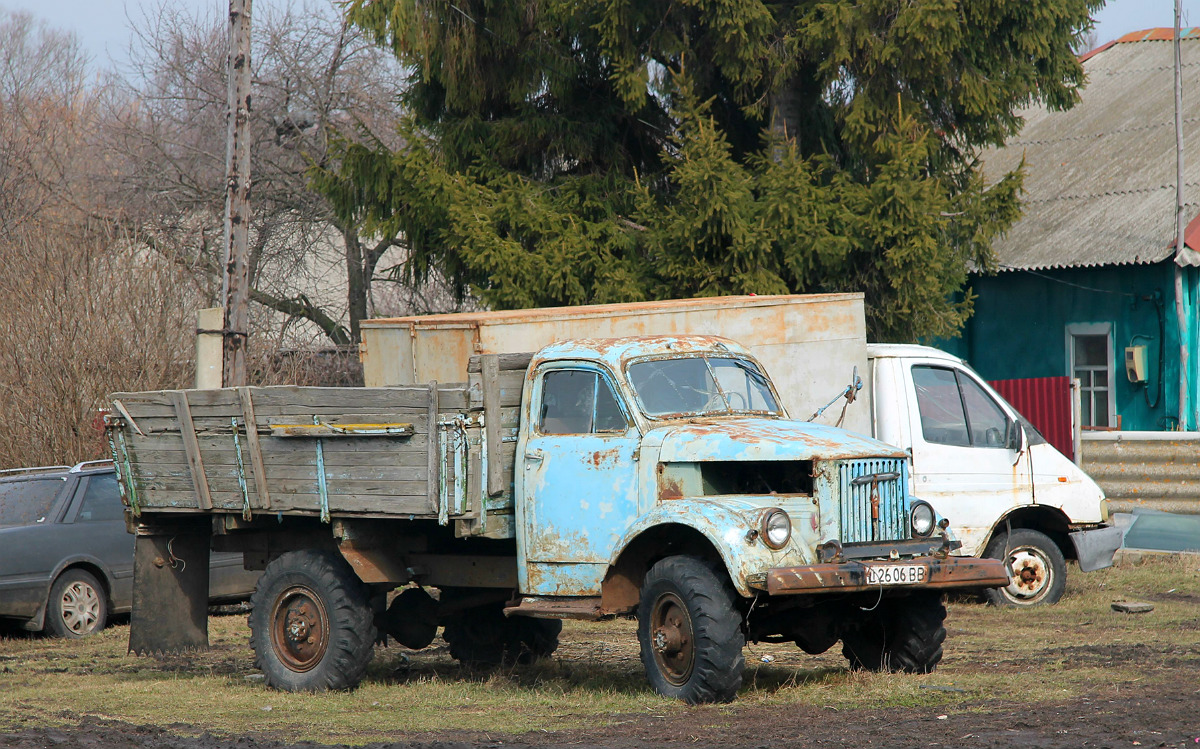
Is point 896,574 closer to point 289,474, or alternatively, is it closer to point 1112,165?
point 289,474

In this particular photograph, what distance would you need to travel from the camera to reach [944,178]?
Answer: 1675 centimetres

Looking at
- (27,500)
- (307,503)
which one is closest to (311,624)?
(307,503)

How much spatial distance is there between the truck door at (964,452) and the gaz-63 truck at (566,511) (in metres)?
3.07

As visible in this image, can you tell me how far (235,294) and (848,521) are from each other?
8.14 meters

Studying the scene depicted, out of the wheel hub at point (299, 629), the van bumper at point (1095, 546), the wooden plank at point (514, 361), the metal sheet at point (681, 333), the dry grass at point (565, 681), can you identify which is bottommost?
the dry grass at point (565, 681)

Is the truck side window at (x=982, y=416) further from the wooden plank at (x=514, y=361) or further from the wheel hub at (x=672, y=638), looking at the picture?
the wheel hub at (x=672, y=638)

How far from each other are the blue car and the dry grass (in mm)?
517

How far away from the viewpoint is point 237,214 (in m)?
13.9

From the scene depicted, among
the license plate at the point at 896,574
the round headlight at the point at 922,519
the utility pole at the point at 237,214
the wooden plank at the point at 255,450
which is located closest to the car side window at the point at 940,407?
the round headlight at the point at 922,519

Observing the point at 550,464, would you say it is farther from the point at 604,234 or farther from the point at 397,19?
the point at 397,19

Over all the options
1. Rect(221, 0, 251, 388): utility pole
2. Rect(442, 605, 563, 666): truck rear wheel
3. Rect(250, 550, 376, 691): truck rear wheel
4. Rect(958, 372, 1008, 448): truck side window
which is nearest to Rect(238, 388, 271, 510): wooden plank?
Rect(250, 550, 376, 691): truck rear wheel

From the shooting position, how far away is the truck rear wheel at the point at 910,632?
27.9ft

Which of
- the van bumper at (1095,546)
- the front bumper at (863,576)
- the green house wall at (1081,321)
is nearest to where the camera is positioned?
the front bumper at (863,576)

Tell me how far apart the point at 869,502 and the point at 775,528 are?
706mm
